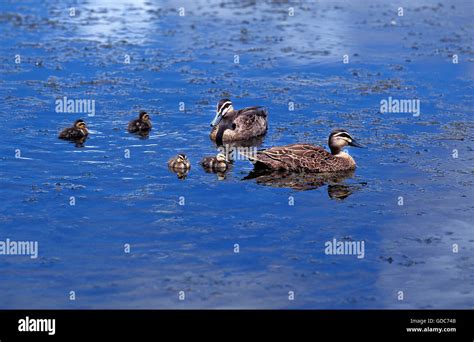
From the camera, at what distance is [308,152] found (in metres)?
19.4

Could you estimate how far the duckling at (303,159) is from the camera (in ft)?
63.5

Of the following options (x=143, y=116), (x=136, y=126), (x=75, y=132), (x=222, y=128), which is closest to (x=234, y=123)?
(x=222, y=128)

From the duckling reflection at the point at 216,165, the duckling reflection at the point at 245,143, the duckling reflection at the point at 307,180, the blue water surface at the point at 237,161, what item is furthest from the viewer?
→ the duckling reflection at the point at 245,143

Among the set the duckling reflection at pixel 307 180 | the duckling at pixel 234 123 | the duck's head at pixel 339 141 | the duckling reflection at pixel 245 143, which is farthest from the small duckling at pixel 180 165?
the duck's head at pixel 339 141

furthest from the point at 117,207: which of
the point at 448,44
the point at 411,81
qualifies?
the point at 448,44

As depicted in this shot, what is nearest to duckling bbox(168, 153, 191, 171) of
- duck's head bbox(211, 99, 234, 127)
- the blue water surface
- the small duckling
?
the small duckling

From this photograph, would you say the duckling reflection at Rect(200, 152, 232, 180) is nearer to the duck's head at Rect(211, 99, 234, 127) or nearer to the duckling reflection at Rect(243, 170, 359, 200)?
the duckling reflection at Rect(243, 170, 359, 200)

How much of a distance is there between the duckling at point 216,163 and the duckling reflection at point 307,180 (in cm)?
53

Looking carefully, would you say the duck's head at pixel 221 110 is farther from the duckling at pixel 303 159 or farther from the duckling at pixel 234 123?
the duckling at pixel 303 159

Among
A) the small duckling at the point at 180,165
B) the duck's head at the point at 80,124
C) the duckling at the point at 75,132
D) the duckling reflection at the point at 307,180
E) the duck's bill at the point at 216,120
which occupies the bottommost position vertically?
the duckling reflection at the point at 307,180

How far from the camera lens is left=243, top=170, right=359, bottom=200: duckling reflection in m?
18.5

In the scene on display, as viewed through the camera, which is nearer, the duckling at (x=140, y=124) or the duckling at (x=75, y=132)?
the duckling at (x=75, y=132)

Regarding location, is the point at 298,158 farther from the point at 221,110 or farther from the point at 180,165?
the point at 221,110

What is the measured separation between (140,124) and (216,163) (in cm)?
301
